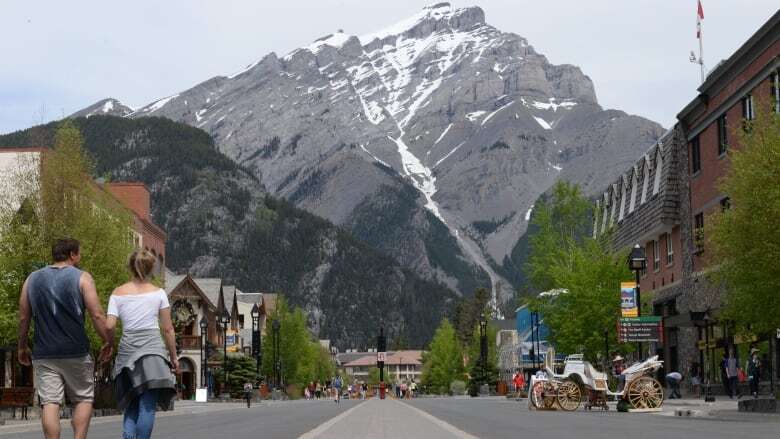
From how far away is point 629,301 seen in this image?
43531 millimetres

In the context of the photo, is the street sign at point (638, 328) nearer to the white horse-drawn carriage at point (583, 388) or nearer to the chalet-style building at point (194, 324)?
the white horse-drawn carriage at point (583, 388)

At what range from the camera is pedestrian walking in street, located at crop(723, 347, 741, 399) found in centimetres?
4109

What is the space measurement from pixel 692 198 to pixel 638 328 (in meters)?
14.0

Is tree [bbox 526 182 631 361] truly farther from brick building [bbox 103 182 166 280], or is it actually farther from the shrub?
the shrub

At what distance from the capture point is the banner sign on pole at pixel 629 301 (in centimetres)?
4322

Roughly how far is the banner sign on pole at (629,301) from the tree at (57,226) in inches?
726

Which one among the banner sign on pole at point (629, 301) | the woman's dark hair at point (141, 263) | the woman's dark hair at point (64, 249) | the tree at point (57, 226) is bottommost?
the woman's dark hair at point (141, 263)

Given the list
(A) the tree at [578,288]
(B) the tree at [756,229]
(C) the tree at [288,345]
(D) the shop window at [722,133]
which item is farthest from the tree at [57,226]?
(C) the tree at [288,345]

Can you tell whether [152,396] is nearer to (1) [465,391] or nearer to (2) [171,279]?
(2) [171,279]

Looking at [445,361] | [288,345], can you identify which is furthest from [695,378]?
[445,361]

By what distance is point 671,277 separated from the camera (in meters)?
58.3

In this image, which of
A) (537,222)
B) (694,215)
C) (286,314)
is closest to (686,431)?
(694,215)

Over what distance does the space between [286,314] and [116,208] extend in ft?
223

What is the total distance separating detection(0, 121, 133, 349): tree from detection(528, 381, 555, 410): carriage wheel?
15990 mm
